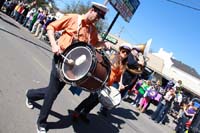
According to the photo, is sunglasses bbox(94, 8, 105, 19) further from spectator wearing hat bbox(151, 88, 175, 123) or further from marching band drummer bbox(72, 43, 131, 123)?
spectator wearing hat bbox(151, 88, 175, 123)

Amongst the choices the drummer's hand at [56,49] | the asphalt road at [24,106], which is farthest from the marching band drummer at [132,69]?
the drummer's hand at [56,49]

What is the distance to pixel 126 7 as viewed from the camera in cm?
2309

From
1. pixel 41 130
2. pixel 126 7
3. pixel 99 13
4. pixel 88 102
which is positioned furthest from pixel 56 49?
pixel 126 7

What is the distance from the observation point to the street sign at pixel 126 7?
843 inches

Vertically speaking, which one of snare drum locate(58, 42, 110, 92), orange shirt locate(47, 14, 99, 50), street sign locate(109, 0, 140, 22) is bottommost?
snare drum locate(58, 42, 110, 92)

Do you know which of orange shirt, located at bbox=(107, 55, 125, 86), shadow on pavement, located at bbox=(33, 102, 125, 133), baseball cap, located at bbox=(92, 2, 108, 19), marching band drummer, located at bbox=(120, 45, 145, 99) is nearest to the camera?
baseball cap, located at bbox=(92, 2, 108, 19)

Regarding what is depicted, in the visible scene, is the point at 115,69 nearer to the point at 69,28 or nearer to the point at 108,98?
the point at 108,98

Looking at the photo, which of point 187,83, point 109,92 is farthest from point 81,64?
point 187,83

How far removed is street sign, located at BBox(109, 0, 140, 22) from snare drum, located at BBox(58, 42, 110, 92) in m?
15.8

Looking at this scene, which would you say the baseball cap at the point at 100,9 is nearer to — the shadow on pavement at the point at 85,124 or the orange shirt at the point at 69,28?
the orange shirt at the point at 69,28

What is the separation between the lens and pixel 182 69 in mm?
68438

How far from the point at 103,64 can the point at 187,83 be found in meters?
53.8

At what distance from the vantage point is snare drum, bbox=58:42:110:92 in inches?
187

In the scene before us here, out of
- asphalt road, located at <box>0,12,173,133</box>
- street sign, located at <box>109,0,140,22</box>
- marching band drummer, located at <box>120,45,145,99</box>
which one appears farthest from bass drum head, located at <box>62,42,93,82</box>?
street sign, located at <box>109,0,140,22</box>
